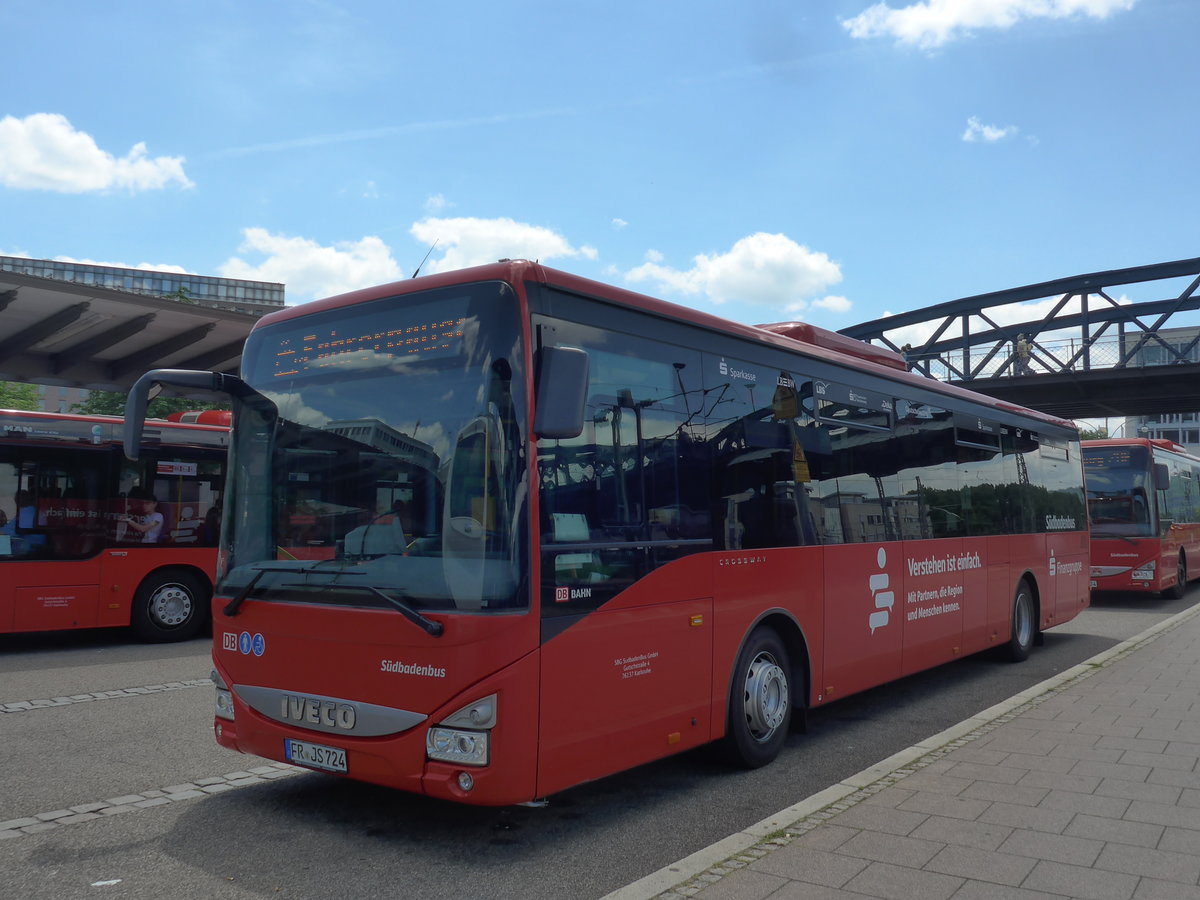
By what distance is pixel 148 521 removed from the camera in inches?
508

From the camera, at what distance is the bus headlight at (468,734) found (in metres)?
4.71

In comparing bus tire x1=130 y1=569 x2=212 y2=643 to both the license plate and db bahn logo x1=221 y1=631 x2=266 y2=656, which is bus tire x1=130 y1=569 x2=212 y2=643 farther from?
the license plate

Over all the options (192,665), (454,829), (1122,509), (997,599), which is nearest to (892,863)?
(454,829)

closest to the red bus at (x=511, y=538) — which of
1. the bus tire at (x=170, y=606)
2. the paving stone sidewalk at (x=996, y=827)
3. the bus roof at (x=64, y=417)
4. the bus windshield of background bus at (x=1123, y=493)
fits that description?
the paving stone sidewalk at (x=996, y=827)

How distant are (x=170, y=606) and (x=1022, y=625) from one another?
413 inches

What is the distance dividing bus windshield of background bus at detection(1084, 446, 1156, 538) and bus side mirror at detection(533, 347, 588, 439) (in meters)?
16.9

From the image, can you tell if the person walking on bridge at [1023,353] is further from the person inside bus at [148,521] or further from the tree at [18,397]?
Answer: the tree at [18,397]

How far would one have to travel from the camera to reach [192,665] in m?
11.1

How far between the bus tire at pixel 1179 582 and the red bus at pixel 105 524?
18271mm

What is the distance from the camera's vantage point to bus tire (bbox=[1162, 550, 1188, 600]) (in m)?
20.6

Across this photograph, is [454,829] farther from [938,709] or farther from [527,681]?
[938,709]

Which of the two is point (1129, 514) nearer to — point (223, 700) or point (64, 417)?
point (64, 417)

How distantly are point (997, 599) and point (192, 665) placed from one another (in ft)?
28.7

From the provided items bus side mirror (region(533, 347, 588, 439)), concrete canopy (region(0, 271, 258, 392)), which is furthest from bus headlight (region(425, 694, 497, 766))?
concrete canopy (region(0, 271, 258, 392))
